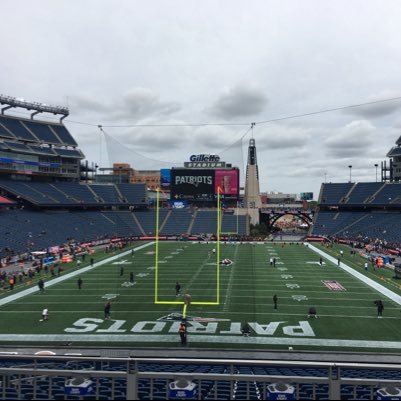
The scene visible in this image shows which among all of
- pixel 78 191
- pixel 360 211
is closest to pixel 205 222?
pixel 78 191

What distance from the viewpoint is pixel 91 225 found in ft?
171

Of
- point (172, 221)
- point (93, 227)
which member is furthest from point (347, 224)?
point (93, 227)

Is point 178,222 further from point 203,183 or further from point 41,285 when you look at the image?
point 41,285

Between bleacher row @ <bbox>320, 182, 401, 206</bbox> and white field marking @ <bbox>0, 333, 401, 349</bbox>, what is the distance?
44.8 meters

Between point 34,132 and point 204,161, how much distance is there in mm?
26679

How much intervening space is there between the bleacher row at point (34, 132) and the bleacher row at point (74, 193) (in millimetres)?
6794

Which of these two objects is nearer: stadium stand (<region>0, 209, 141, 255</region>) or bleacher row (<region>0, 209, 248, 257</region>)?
stadium stand (<region>0, 209, 141, 255</region>)

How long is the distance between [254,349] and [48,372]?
32.5ft

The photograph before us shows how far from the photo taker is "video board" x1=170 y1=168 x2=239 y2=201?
61.2 m

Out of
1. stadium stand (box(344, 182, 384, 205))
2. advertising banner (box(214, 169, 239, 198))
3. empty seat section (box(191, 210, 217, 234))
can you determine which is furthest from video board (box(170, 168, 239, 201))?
stadium stand (box(344, 182, 384, 205))

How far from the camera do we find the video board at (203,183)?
6116 centimetres

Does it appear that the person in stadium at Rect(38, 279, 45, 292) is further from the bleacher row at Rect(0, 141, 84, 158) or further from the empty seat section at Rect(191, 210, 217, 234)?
→ the empty seat section at Rect(191, 210, 217, 234)

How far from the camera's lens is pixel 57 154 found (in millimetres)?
58938

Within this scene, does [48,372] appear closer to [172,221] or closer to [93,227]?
[93,227]
